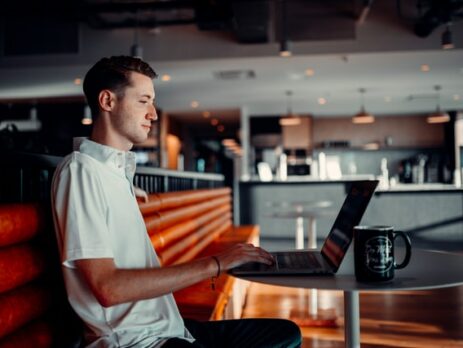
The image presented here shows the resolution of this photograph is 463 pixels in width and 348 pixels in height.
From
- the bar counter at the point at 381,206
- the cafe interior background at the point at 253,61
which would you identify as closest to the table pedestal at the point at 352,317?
the cafe interior background at the point at 253,61

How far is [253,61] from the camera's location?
7832 mm

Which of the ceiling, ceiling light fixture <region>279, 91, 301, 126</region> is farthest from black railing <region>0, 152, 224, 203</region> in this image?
ceiling light fixture <region>279, 91, 301, 126</region>

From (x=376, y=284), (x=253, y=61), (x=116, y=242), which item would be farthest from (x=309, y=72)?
(x=116, y=242)

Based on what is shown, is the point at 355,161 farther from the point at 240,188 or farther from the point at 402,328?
the point at 402,328

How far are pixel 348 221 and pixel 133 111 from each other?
2.15ft

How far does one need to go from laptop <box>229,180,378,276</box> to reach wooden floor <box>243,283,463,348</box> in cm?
163

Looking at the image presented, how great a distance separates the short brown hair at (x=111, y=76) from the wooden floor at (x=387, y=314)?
87.5 inches

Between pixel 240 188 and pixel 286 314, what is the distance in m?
5.04

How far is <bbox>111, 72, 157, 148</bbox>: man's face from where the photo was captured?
1217 millimetres

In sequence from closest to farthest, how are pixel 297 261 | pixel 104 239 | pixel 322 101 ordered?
pixel 104 239
pixel 297 261
pixel 322 101

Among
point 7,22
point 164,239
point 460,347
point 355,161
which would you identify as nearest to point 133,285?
point 164,239

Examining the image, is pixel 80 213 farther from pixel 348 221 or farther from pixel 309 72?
pixel 309 72

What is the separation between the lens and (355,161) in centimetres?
1342

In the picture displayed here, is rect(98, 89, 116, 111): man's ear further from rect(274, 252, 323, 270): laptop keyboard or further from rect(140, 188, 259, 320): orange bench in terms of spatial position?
rect(140, 188, 259, 320): orange bench
